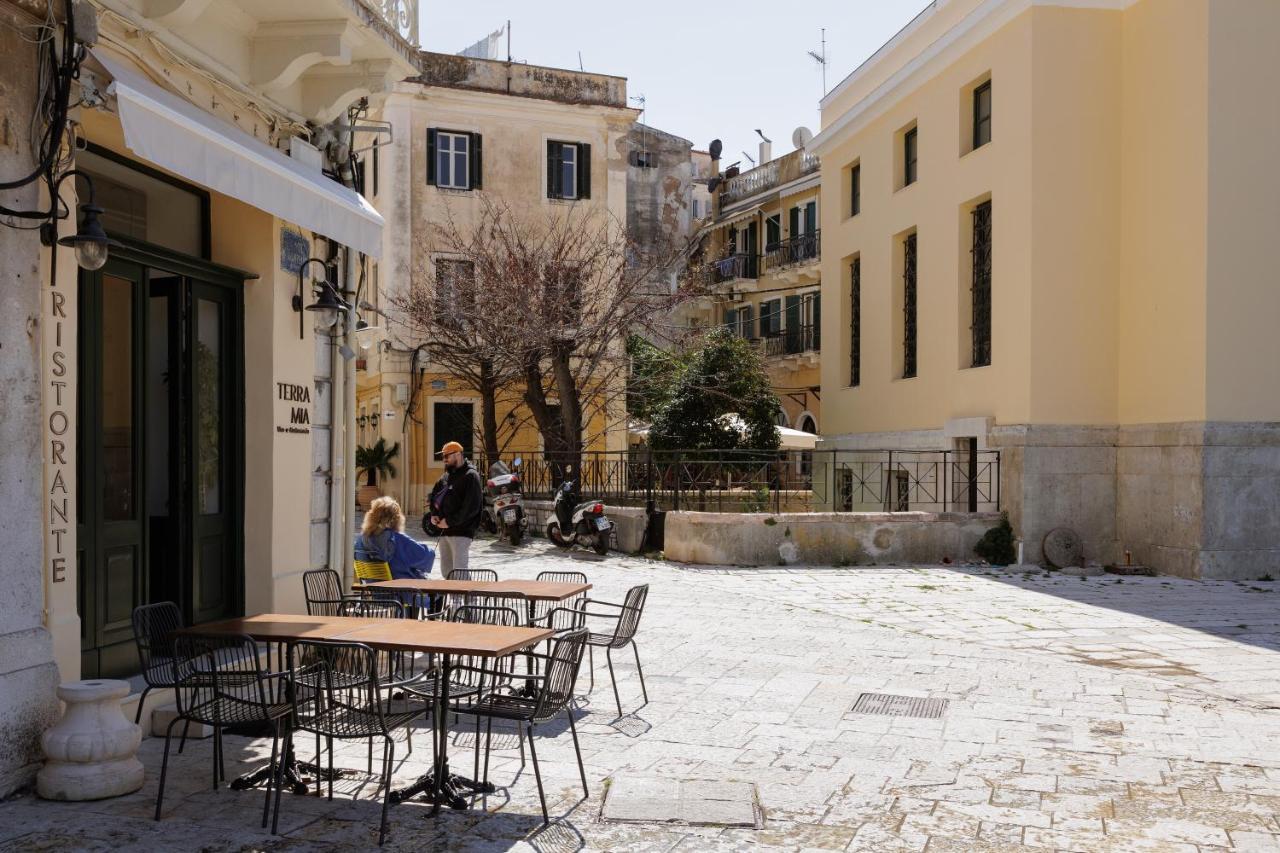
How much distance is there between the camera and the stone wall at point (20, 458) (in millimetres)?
5480

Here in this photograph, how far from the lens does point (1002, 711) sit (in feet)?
24.5

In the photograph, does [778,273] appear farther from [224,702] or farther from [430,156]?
[224,702]

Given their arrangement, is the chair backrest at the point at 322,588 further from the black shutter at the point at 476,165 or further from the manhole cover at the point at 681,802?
the black shutter at the point at 476,165

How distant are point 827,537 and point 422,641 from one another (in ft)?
34.7

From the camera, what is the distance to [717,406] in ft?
→ 80.9

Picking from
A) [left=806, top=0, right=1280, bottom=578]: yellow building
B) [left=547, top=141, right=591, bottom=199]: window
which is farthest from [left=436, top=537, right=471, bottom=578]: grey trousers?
[left=547, top=141, right=591, bottom=199]: window

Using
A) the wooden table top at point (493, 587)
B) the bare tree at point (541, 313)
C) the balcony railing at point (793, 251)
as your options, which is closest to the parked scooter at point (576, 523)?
the bare tree at point (541, 313)

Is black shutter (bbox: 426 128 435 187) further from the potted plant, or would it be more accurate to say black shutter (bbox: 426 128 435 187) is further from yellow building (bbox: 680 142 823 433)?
yellow building (bbox: 680 142 823 433)

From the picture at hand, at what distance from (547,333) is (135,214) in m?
12.9

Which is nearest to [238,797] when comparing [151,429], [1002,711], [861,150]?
[151,429]

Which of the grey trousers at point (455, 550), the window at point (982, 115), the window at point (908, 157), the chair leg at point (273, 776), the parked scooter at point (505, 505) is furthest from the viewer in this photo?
the window at point (908, 157)

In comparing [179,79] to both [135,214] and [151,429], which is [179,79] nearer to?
[135,214]

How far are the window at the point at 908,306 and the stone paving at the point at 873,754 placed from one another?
869cm

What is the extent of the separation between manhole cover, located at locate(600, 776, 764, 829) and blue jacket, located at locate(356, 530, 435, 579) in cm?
376
